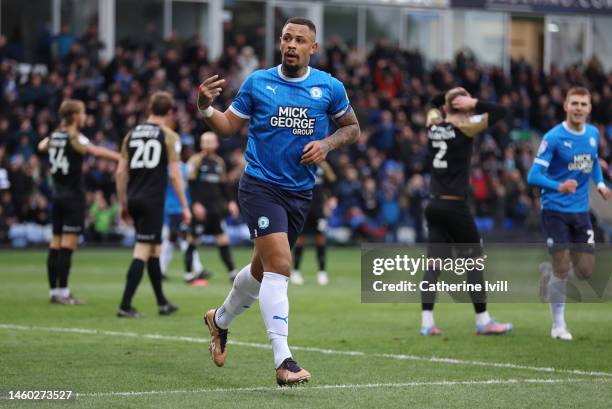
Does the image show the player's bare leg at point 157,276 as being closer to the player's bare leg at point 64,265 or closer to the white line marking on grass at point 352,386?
the player's bare leg at point 64,265

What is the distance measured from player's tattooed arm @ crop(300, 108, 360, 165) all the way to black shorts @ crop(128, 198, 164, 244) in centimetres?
493

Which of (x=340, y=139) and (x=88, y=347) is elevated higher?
(x=340, y=139)

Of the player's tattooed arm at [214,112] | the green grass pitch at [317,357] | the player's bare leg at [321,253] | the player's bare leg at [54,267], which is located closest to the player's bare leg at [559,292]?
the green grass pitch at [317,357]

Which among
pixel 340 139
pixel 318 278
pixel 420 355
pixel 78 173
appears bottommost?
pixel 318 278

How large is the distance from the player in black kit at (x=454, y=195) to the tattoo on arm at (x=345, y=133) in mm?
3339

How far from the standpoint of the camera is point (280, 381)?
25.0 ft

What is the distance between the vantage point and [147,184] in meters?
13.1

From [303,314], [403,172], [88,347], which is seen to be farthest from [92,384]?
[403,172]

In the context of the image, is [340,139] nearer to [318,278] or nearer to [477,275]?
[477,275]

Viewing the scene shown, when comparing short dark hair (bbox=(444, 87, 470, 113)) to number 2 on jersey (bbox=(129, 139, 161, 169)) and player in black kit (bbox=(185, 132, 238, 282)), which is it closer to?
number 2 on jersey (bbox=(129, 139, 161, 169))

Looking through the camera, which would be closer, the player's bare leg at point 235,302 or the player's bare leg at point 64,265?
the player's bare leg at point 235,302

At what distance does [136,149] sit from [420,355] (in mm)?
4703

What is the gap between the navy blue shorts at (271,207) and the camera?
8.02 metres

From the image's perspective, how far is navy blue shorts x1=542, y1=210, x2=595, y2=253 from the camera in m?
11.4
